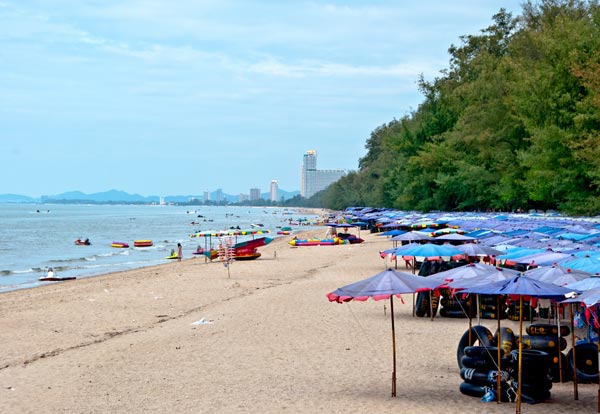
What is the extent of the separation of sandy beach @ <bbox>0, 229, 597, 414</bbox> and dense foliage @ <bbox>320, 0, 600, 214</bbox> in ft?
77.7

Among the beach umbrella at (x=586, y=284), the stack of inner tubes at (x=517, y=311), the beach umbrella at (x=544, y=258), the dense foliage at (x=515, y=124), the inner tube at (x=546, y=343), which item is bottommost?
the stack of inner tubes at (x=517, y=311)

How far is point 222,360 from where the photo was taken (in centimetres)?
1441

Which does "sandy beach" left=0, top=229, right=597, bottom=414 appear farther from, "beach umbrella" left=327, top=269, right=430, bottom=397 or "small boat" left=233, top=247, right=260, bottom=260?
"small boat" left=233, top=247, right=260, bottom=260

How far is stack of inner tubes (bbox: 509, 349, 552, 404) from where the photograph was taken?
10.6 meters

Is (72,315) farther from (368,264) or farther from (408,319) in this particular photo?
(368,264)

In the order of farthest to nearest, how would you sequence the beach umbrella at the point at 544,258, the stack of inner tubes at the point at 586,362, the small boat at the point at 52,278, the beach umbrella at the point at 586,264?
the small boat at the point at 52,278 < the beach umbrella at the point at 544,258 < the beach umbrella at the point at 586,264 < the stack of inner tubes at the point at 586,362

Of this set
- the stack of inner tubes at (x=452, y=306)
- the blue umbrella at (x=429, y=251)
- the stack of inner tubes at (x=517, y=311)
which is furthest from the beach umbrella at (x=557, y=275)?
the blue umbrella at (x=429, y=251)

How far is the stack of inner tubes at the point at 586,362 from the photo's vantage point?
11.4m

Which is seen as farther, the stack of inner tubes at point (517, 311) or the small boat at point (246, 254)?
the small boat at point (246, 254)

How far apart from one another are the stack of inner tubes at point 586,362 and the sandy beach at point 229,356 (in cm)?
21

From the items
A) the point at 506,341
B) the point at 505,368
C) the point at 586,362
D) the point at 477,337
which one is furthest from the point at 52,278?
the point at 586,362

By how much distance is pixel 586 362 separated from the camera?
11.4m

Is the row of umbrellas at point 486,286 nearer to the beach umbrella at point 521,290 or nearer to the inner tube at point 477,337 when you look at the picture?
the beach umbrella at point 521,290

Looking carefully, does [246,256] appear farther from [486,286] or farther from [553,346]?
[486,286]
